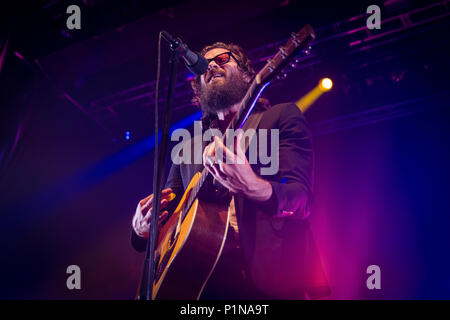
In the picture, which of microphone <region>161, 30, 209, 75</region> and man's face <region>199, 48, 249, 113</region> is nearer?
microphone <region>161, 30, 209, 75</region>

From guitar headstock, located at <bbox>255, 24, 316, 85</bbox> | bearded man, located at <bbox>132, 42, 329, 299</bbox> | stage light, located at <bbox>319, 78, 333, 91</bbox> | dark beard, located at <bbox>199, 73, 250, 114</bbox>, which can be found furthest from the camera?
stage light, located at <bbox>319, 78, 333, 91</bbox>

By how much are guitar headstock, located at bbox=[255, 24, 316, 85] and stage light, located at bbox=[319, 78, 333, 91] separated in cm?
365

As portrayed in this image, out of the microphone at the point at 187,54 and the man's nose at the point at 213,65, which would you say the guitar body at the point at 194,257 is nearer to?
the microphone at the point at 187,54

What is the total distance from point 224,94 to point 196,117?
3.39 meters

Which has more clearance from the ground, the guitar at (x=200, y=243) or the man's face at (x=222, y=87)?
the man's face at (x=222, y=87)

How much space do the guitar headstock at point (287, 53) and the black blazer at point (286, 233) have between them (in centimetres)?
38

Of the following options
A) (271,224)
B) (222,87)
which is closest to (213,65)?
(222,87)

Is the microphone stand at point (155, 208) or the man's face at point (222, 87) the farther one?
the man's face at point (222, 87)

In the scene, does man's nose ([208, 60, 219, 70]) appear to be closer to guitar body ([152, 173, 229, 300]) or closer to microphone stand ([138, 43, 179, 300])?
microphone stand ([138, 43, 179, 300])

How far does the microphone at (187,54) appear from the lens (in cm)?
169

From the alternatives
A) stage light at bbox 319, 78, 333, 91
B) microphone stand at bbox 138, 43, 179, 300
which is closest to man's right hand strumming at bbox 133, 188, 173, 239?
microphone stand at bbox 138, 43, 179, 300

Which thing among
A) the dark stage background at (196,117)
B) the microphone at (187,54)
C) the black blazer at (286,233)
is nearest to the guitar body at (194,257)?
the black blazer at (286,233)

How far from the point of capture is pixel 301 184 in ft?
5.71

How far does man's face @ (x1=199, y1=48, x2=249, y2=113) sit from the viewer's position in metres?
2.65
